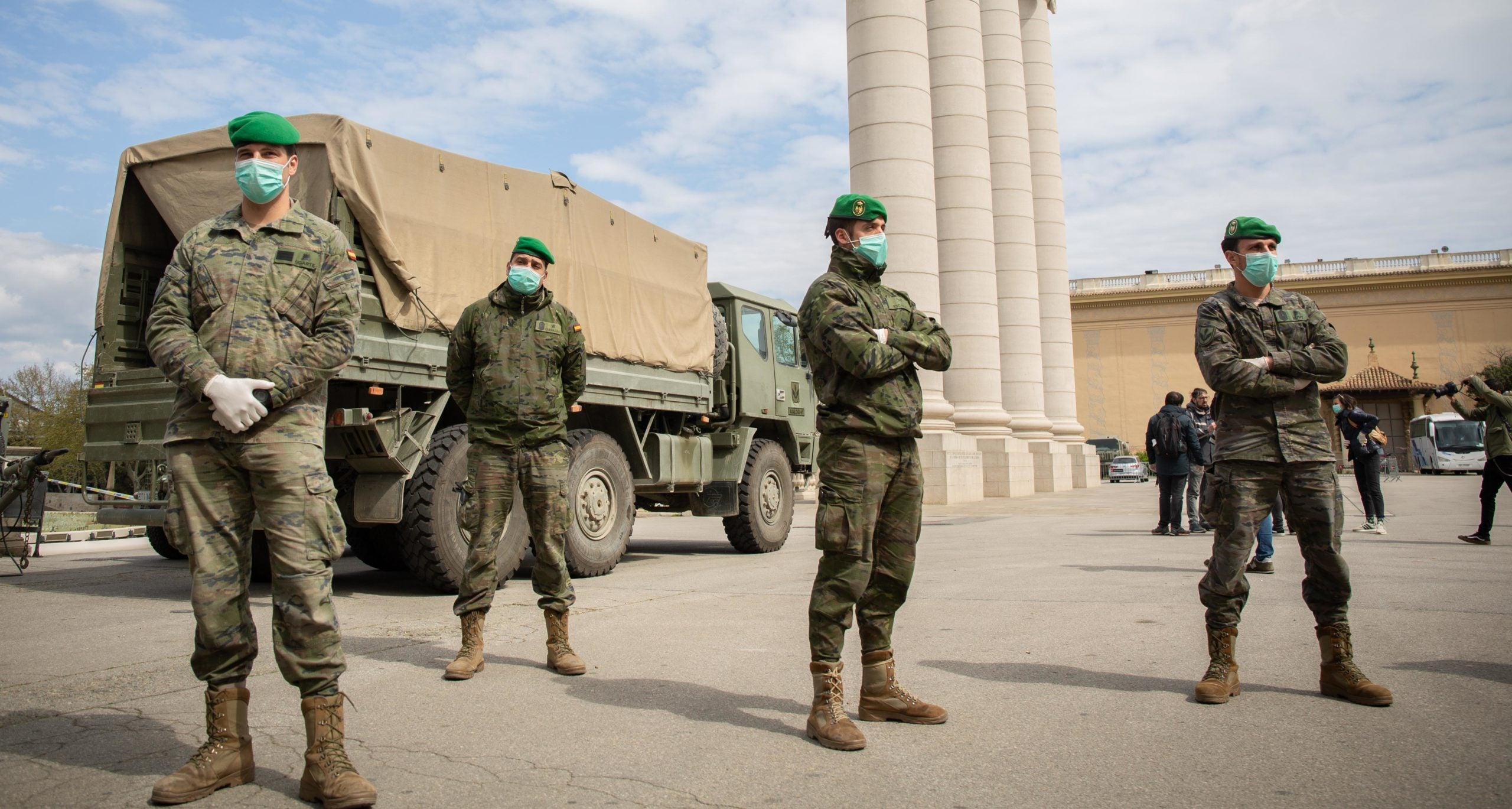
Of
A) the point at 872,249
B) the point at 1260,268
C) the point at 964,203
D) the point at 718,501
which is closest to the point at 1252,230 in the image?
the point at 1260,268

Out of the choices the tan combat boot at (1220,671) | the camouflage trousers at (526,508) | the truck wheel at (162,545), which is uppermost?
the camouflage trousers at (526,508)

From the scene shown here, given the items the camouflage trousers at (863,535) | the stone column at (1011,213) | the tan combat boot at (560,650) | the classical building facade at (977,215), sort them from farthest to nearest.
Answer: the stone column at (1011,213), the classical building facade at (977,215), the tan combat boot at (560,650), the camouflage trousers at (863,535)

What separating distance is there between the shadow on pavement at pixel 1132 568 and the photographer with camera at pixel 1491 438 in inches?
133

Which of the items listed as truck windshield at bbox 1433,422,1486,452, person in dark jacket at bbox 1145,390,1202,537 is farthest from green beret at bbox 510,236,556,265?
truck windshield at bbox 1433,422,1486,452

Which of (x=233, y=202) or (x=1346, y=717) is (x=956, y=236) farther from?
(x=1346, y=717)

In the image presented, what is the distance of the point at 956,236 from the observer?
84.2ft

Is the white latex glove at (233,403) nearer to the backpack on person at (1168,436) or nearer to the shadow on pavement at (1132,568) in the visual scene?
the shadow on pavement at (1132,568)

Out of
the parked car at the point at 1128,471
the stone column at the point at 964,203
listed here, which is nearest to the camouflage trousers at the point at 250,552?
the stone column at the point at 964,203

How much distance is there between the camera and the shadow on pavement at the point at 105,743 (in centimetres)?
337

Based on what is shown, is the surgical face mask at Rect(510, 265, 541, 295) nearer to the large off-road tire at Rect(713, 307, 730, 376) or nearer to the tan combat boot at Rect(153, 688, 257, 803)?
the tan combat boot at Rect(153, 688, 257, 803)

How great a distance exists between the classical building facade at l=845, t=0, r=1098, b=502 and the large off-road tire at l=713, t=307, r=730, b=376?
382 inches

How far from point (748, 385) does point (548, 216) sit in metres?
3.33

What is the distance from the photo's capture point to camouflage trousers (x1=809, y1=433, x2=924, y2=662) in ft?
12.6

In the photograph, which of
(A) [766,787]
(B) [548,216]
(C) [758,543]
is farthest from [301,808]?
(C) [758,543]
